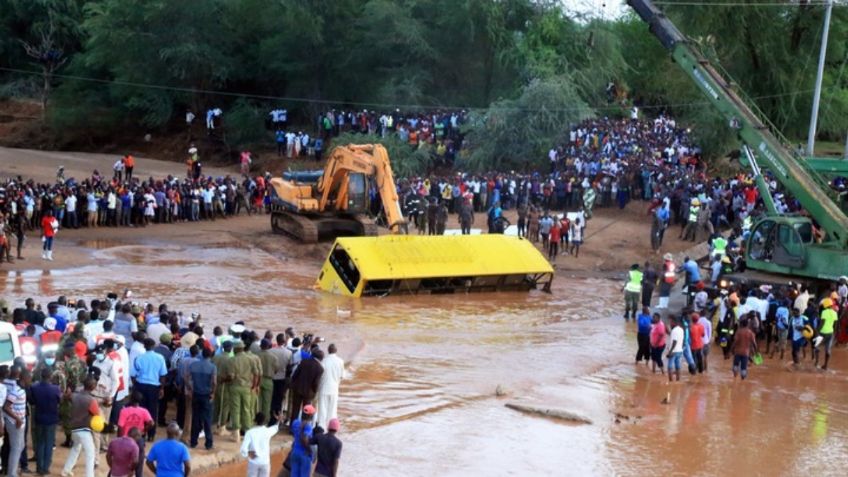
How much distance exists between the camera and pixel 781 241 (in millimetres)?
26922

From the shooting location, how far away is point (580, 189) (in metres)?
40.1

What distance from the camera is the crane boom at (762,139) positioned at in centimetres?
2680

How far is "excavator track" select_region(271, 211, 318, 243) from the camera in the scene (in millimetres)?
34750

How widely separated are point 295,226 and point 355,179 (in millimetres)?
2379

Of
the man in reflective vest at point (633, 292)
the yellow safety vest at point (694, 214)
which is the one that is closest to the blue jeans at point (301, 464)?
the man in reflective vest at point (633, 292)

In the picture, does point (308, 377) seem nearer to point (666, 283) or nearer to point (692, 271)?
point (666, 283)

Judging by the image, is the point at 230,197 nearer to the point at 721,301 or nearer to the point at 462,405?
the point at 721,301

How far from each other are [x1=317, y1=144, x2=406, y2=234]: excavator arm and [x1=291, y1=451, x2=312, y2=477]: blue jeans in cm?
1752

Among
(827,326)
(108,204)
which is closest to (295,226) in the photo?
(108,204)

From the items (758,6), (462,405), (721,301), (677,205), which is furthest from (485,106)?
(462,405)

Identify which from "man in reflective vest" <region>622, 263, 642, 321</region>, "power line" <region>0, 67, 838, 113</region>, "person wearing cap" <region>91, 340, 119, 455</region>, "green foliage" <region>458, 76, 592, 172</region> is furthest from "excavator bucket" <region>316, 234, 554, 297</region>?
"power line" <region>0, 67, 838, 113</region>

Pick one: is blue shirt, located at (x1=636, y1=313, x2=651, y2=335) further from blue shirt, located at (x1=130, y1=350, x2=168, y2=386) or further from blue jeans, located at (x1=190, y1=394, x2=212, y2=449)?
blue shirt, located at (x1=130, y1=350, x2=168, y2=386)

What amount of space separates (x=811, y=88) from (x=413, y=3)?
17.0 metres

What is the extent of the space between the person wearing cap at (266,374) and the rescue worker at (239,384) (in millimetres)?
410
